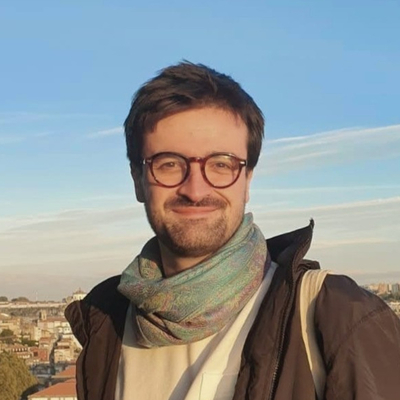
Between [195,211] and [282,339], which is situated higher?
[195,211]

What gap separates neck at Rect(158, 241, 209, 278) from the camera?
133cm

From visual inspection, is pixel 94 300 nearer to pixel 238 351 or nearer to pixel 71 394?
pixel 238 351

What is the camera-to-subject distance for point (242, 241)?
1304 millimetres

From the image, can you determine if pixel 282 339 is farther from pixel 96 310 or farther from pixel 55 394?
pixel 55 394

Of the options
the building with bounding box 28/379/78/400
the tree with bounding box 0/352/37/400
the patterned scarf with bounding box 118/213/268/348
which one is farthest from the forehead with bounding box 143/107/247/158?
the building with bounding box 28/379/78/400

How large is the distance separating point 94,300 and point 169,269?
273 millimetres

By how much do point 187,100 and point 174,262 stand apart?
0.86 feet

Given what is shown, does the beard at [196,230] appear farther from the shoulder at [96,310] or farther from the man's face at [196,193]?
the shoulder at [96,310]

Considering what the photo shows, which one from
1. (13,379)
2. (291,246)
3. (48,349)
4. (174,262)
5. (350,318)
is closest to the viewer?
(350,318)

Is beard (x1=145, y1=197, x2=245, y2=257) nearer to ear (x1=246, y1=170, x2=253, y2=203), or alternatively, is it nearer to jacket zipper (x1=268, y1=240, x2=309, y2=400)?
ear (x1=246, y1=170, x2=253, y2=203)

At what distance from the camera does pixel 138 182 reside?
143 centimetres

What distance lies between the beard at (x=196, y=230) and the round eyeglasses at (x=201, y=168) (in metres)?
0.03

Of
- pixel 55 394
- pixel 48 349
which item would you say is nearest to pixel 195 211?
pixel 55 394

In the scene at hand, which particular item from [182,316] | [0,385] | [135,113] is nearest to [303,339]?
[182,316]
